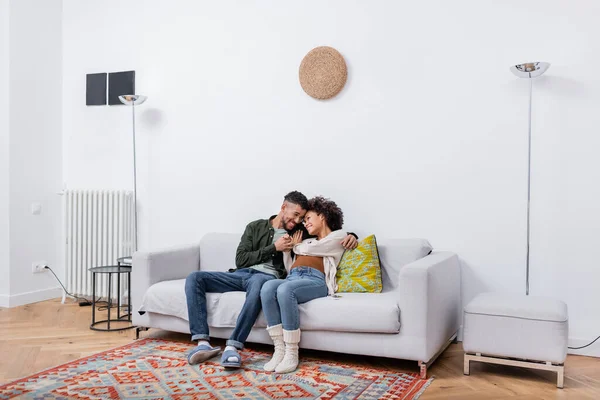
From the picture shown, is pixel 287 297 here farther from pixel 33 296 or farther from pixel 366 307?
pixel 33 296

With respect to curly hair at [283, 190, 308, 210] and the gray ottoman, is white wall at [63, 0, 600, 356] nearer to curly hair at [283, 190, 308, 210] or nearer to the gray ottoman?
curly hair at [283, 190, 308, 210]

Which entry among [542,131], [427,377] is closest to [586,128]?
[542,131]

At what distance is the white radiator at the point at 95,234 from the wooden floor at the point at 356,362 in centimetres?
50

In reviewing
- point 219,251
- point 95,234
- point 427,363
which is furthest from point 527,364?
point 95,234

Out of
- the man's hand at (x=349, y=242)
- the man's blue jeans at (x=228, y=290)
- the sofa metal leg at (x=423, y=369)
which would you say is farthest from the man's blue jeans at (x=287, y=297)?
the sofa metal leg at (x=423, y=369)

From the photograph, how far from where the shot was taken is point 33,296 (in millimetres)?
5105

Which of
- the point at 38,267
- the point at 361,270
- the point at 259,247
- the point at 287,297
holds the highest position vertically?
the point at 259,247

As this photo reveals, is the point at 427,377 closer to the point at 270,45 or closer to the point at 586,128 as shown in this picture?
the point at 586,128

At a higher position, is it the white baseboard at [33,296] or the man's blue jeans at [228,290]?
the man's blue jeans at [228,290]

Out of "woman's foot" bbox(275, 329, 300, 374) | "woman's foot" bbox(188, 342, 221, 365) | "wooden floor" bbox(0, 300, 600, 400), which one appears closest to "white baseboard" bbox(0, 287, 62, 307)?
"wooden floor" bbox(0, 300, 600, 400)

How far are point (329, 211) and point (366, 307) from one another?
33.4 inches

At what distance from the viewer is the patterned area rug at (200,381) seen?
9.29 ft

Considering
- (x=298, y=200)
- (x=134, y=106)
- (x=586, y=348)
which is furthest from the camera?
(x=134, y=106)

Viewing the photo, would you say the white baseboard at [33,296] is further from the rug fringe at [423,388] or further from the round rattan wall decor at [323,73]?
the rug fringe at [423,388]
